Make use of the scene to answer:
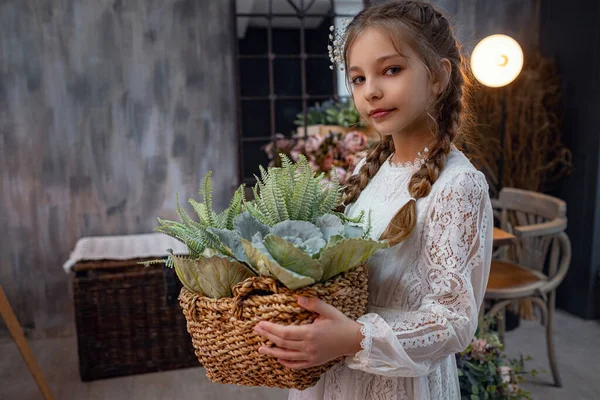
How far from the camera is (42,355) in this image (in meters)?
2.74

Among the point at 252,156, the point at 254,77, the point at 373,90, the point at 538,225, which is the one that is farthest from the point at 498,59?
the point at 373,90

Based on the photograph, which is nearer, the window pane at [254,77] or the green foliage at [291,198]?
the green foliage at [291,198]

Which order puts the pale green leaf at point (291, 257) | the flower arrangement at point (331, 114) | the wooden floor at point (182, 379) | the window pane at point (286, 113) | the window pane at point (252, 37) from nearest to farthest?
the pale green leaf at point (291, 257), the wooden floor at point (182, 379), the flower arrangement at point (331, 114), the window pane at point (252, 37), the window pane at point (286, 113)

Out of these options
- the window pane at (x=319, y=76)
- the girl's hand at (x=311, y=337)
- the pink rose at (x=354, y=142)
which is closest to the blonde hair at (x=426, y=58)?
the girl's hand at (x=311, y=337)

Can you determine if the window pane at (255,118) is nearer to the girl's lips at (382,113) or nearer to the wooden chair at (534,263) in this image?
the wooden chair at (534,263)

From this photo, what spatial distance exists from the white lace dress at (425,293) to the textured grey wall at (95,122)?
2.24 meters

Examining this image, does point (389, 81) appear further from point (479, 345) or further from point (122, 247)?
point (122, 247)

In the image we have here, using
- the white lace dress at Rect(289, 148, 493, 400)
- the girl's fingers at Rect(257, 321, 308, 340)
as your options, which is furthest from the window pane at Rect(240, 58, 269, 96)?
the girl's fingers at Rect(257, 321, 308, 340)

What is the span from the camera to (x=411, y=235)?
91 cm

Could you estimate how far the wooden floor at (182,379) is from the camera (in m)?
2.30

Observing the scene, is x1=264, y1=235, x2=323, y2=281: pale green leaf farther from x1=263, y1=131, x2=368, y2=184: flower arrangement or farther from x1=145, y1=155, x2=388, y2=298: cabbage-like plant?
x1=263, y1=131, x2=368, y2=184: flower arrangement

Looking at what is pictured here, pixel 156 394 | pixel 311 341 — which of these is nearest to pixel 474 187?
pixel 311 341

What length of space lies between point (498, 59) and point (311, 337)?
2.33 metres

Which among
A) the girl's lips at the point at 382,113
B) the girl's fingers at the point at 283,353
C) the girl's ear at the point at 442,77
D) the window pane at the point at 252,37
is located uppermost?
the window pane at the point at 252,37
